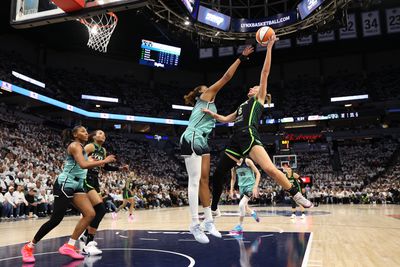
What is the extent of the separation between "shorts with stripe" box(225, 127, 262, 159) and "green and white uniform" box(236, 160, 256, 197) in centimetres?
384

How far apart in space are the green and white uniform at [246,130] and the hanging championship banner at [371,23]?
80.0 feet

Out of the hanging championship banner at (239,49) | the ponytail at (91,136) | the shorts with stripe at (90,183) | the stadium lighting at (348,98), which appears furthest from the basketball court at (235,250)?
the stadium lighting at (348,98)

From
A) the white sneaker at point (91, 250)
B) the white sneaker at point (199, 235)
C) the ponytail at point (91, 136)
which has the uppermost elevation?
the ponytail at point (91, 136)

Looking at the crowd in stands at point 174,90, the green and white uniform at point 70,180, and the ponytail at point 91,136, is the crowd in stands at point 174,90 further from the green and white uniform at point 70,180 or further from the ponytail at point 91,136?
the green and white uniform at point 70,180

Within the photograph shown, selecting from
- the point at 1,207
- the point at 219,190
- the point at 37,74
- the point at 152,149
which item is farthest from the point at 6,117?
the point at 219,190

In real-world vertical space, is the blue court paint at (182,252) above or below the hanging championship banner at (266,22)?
below

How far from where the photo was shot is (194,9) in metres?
17.3

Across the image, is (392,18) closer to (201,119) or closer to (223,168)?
(223,168)

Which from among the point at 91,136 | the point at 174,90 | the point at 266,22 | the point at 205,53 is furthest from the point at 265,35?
the point at 174,90

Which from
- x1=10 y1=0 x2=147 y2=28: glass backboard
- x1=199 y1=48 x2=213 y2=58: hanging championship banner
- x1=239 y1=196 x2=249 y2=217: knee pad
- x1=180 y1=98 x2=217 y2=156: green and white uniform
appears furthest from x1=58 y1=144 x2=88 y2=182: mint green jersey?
x1=199 y1=48 x2=213 y2=58: hanging championship banner

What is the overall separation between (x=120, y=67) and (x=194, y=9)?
840 inches

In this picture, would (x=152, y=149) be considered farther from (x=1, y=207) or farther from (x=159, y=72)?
(x=1, y=207)

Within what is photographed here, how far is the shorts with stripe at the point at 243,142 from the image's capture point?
16.5 ft

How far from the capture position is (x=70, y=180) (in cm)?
546
